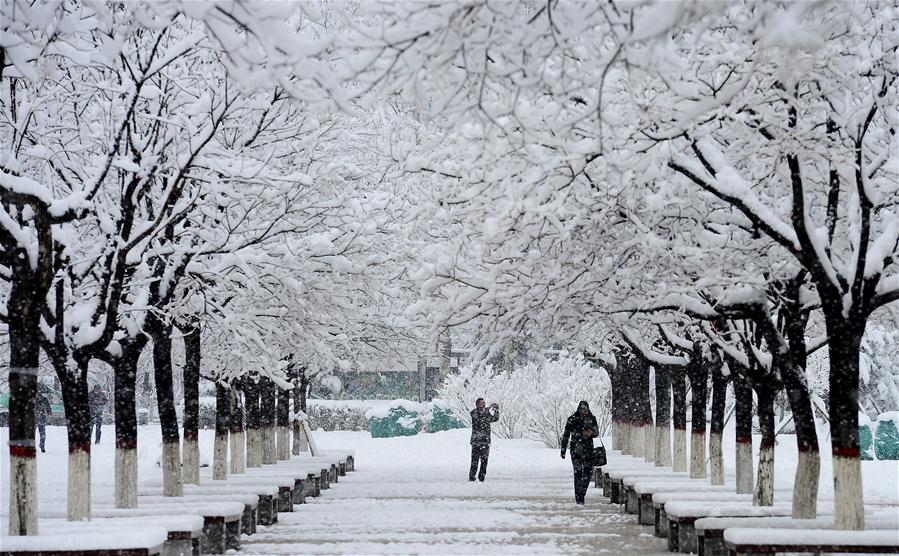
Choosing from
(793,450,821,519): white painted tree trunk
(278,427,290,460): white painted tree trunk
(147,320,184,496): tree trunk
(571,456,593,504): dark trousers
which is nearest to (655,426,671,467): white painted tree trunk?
(571,456,593,504): dark trousers

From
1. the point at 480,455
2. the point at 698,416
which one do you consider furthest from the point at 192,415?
the point at 480,455

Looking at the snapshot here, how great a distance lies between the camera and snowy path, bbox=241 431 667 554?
45.9 ft

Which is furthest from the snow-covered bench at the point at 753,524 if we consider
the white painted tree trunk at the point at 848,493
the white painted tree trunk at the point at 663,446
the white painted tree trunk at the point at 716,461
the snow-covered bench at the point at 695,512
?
the white painted tree trunk at the point at 663,446

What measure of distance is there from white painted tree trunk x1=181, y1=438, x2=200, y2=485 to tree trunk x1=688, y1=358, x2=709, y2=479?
794cm

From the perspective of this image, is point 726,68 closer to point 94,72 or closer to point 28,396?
point 28,396

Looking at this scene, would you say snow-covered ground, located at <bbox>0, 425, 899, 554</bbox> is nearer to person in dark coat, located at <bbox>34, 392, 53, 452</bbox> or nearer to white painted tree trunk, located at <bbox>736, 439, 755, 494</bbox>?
person in dark coat, located at <bbox>34, 392, 53, 452</bbox>

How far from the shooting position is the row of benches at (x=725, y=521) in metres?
9.85

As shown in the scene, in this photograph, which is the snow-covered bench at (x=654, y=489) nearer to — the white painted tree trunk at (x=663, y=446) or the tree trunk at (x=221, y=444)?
the white painted tree trunk at (x=663, y=446)

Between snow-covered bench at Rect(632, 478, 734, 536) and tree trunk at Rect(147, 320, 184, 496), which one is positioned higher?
tree trunk at Rect(147, 320, 184, 496)

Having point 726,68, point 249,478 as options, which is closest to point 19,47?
point 726,68

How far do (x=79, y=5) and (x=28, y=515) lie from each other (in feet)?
19.5

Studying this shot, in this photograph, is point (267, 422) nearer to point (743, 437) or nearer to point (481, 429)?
point (481, 429)

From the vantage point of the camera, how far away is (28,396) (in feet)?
32.0

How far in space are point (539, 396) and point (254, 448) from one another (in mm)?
15810
